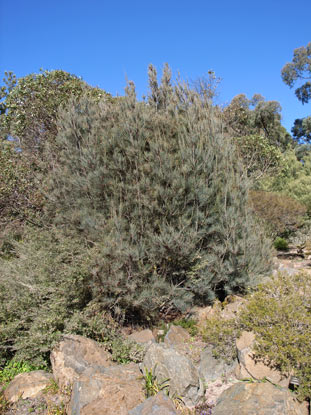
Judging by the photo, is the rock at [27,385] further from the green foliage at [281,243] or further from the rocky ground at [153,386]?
the green foliage at [281,243]

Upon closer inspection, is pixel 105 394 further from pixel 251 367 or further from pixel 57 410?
pixel 251 367

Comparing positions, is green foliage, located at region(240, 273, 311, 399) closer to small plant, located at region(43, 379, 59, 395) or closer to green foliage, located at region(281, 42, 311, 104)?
small plant, located at region(43, 379, 59, 395)

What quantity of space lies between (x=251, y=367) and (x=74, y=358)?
2189 mm

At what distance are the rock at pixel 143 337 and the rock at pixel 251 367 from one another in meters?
1.55

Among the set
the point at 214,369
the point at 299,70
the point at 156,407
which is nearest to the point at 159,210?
the point at 214,369

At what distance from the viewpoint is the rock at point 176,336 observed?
17.3ft

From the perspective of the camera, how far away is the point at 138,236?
18.0 ft

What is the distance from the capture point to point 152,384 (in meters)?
3.80

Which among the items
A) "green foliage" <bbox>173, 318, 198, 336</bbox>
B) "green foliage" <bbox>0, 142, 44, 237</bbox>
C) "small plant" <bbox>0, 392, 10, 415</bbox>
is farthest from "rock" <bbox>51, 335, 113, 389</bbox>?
"green foliage" <bbox>0, 142, 44, 237</bbox>

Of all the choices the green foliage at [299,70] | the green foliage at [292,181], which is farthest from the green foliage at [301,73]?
the green foliage at [292,181]

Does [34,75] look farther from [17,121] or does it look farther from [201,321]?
[201,321]

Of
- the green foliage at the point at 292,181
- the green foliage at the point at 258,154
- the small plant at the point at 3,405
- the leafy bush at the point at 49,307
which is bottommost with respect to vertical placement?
the small plant at the point at 3,405

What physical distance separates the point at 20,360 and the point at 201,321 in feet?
9.30

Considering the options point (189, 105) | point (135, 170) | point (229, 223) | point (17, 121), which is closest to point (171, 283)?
point (229, 223)
